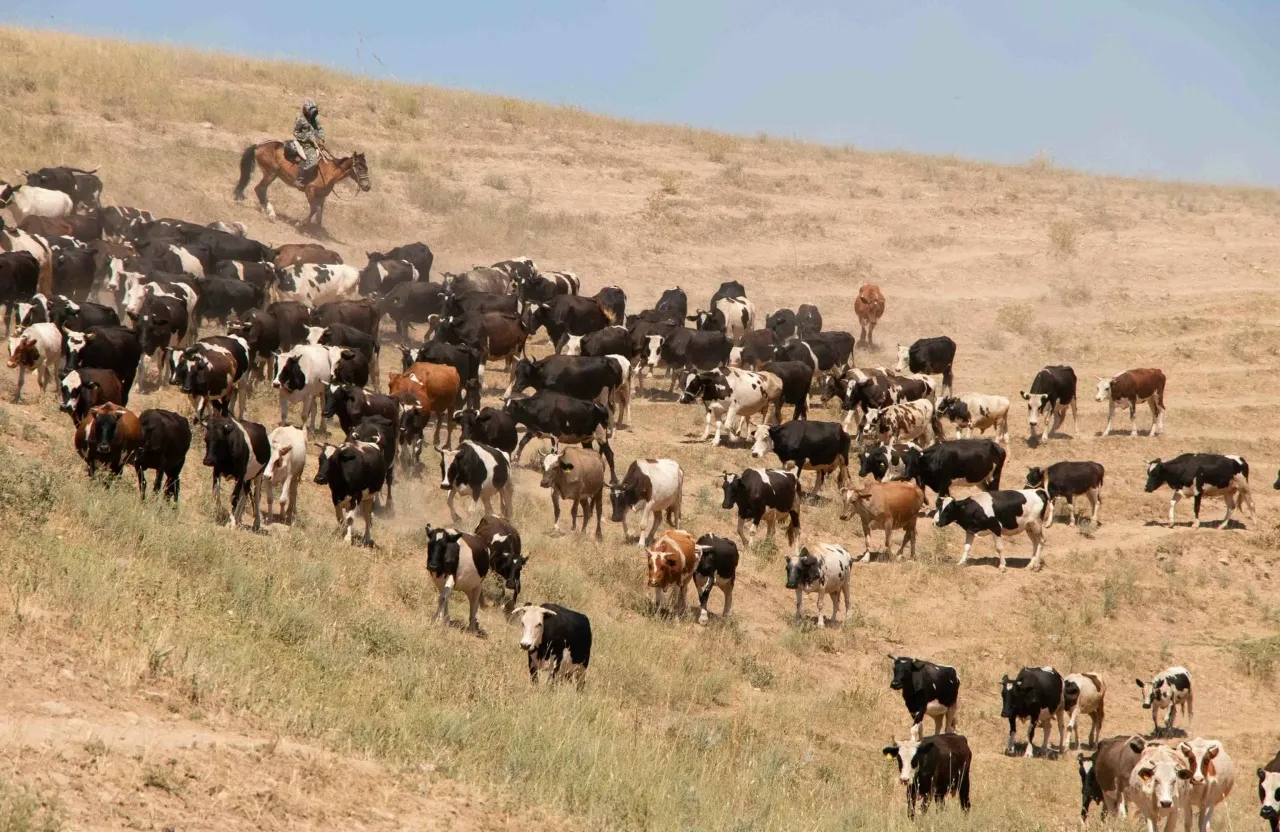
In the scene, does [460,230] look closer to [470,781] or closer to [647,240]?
[647,240]

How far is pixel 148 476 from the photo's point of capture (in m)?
20.4

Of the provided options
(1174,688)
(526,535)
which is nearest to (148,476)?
(526,535)

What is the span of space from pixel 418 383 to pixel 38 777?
1615cm

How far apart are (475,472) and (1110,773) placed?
387 inches

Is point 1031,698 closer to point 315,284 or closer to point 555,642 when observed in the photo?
point 555,642

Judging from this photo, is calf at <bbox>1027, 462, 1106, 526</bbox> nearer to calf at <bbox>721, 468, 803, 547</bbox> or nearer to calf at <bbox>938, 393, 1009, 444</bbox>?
calf at <bbox>938, 393, 1009, 444</bbox>

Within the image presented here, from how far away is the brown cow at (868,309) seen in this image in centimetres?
3938

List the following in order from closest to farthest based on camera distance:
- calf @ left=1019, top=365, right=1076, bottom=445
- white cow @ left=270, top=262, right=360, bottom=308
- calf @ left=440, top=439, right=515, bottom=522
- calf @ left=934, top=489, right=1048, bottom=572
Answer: calf @ left=440, top=439, right=515, bottom=522
calf @ left=934, top=489, right=1048, bottom=572
white cow @ left=270, top=262, right=360, bottom=308
calf @ left=1019, top=365, right=1076, bottom=445

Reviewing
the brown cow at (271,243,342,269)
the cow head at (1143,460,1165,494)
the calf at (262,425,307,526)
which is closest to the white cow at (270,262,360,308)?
the brown cow at (271,243,342,269)

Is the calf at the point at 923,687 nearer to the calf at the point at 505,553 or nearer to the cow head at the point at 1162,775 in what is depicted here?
the cow head at the point at 1162,775

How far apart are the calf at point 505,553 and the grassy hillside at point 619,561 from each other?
604 millimetres

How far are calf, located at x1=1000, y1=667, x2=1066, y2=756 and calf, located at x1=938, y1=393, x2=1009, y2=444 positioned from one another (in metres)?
13.3

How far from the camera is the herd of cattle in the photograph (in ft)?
57.9

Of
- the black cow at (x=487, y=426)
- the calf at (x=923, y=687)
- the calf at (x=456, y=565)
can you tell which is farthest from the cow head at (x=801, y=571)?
the black cow at (x=487, y=426)
